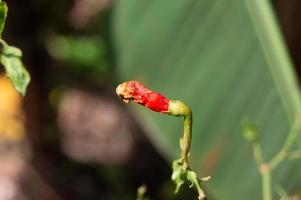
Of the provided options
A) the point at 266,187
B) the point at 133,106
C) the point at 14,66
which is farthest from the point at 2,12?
the point at 133,106

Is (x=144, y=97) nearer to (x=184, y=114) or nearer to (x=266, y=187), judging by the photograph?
(x=184, y=114)

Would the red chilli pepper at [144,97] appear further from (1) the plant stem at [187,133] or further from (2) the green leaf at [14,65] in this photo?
(2) the green leaf at [14,65]

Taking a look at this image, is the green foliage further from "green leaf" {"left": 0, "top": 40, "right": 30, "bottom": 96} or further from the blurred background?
the blurred background

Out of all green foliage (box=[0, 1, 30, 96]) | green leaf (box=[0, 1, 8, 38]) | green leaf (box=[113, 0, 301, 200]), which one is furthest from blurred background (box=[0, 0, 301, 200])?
green leaf (box=[0, 1, 8, 38])

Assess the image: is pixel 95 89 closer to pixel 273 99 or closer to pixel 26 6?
pixel 26 6

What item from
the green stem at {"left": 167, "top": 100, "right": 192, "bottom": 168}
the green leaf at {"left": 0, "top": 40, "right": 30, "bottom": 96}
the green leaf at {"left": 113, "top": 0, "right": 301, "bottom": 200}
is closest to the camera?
the green stem at {"left": 167, "top": 100, "right": 192, "bottom": 168}

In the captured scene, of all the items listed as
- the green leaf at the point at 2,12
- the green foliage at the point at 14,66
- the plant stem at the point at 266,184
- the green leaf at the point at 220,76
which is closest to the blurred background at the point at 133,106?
the green leaf at the point at 220,76
